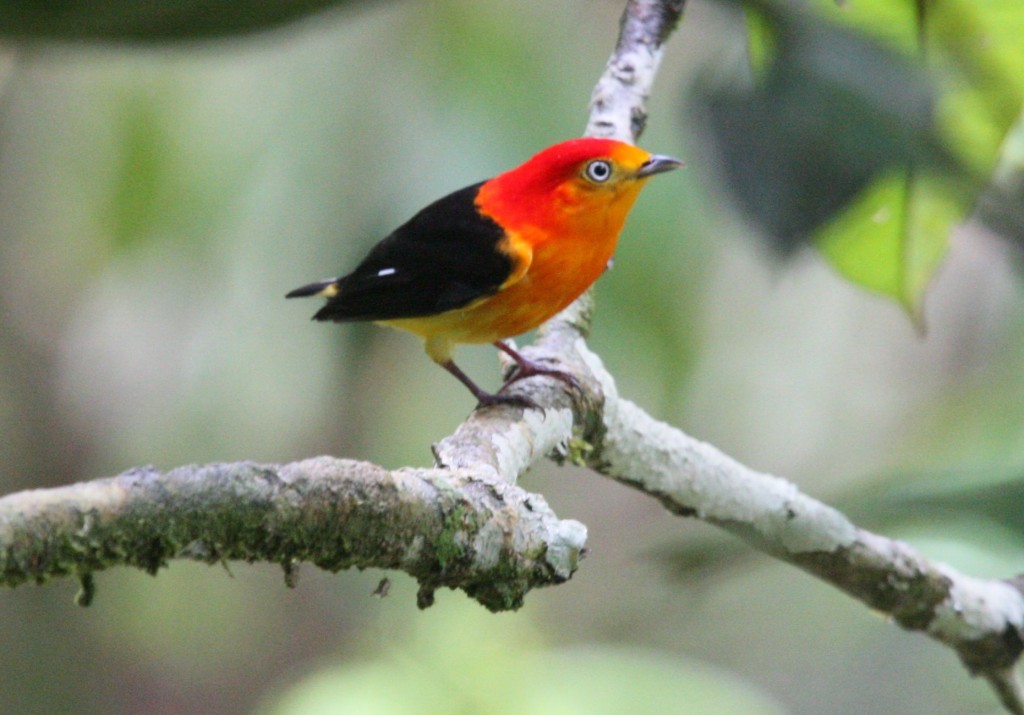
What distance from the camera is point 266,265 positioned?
4.12 meters

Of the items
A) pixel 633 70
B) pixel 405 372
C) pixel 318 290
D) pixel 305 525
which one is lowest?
pixel 405 372

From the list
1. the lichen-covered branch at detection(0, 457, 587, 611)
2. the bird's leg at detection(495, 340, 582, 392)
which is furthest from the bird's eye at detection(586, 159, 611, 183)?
the lichen-covered branch at detection(0, 457, 587, 611)

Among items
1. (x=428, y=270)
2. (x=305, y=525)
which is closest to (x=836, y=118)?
(x=305, y=525)

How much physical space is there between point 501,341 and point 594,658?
1.33 metres

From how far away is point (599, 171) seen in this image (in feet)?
10.3

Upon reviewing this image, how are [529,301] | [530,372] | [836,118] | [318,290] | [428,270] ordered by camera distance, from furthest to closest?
[318,290] < [428,270] < [529,301] < [530,372] < [836,118]

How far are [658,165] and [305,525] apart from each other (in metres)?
2.10

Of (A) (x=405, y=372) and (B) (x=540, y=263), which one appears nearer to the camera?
(B) (x=540, y=263)

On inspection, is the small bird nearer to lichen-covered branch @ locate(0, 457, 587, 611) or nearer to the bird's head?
the bird's head

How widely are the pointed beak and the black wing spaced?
1.50ft

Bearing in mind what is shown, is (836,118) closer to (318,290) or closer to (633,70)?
(633,70)

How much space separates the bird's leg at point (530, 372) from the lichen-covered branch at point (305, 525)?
42.2 inches

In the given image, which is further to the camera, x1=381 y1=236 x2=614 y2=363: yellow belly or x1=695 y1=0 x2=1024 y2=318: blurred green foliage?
x1=381 y1=236 x2=614 y2=363: yellow belly

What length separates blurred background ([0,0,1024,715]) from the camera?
3.83 m
